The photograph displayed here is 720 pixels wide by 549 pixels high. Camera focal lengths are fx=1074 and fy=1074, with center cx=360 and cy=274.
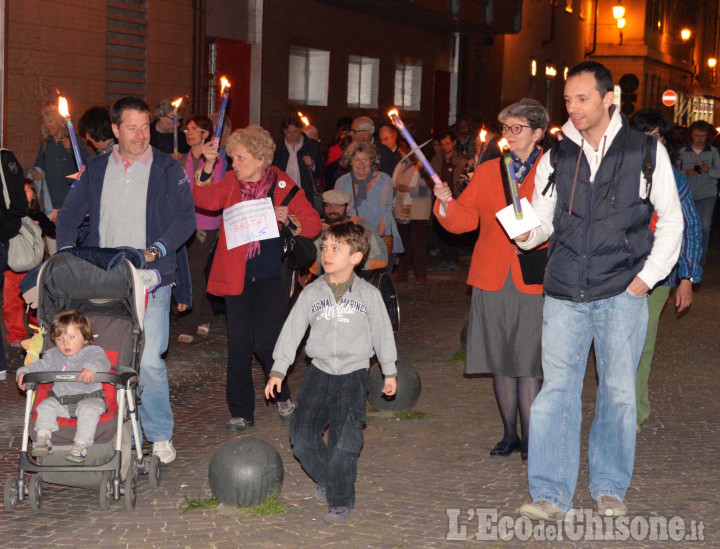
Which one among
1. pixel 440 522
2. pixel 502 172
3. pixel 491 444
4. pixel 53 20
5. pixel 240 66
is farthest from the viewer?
pixel 240 66

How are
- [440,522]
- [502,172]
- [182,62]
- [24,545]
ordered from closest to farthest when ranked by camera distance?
1. [24,545]
2. [440,522]
3. [502,172]
4. [182,62]

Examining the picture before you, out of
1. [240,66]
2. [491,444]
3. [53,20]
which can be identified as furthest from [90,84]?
[491,444]

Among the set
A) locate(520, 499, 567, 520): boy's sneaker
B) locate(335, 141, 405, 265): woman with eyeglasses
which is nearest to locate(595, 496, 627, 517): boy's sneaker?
locate(520, 499, 567, 520): boy's sneaker

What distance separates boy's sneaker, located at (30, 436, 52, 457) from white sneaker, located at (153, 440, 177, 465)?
0.95 metres

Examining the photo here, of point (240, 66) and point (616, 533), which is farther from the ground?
point (240, 66)

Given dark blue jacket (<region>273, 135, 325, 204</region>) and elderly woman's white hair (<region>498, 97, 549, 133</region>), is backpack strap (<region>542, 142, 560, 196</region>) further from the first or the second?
dark blue jacket (<region>273, 135, 325, 204</region>)

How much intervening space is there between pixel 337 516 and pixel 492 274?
176cm

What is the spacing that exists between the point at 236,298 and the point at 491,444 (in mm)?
1961

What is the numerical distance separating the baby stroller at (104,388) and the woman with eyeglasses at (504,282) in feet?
6.15

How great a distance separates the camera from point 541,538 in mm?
5375

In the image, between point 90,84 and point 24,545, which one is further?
point 90,84

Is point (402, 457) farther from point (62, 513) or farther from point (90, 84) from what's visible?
point (90, 84)

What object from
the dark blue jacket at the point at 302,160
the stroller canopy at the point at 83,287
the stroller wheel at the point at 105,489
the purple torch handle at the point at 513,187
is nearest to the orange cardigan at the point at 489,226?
the purple torch handle at the point at 513,187

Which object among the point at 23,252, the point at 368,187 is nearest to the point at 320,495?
the point at 23,252
